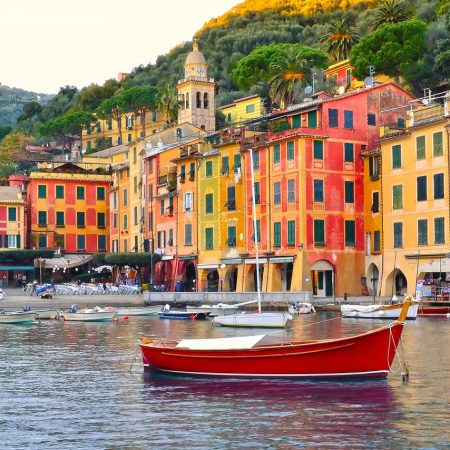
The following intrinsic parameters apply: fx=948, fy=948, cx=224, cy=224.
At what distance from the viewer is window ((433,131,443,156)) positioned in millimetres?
67750

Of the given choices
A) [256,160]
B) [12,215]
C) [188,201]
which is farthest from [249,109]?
[256,160]

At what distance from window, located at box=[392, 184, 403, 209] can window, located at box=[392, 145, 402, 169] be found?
1.52 m

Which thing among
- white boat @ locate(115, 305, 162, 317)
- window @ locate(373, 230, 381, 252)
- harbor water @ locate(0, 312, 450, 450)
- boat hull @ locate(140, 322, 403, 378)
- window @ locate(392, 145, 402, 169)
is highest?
window @ locate(392, 145, 402, 169)

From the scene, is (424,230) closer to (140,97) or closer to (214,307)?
(214,307)

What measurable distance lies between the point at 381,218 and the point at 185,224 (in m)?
22.0

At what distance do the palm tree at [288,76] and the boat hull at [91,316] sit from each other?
4679 cm

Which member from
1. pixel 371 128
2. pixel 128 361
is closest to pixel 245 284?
pixel 371 128

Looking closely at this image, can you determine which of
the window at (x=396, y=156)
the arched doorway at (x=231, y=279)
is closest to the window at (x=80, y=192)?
the arched doorway at (x=231, y=279)

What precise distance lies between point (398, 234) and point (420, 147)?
6.92 metres

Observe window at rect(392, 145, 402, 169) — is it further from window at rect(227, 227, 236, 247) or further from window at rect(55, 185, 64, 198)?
window at rect(55, 185, 64, 198)

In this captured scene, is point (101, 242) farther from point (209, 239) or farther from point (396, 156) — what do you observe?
point (396, 156)

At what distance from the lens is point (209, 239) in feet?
282

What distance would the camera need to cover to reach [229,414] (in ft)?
86.6

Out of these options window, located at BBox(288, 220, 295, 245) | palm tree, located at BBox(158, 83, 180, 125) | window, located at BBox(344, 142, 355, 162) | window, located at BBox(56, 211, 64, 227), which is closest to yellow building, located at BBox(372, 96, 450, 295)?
window, located at BBox(344, 142, 355, 162)
